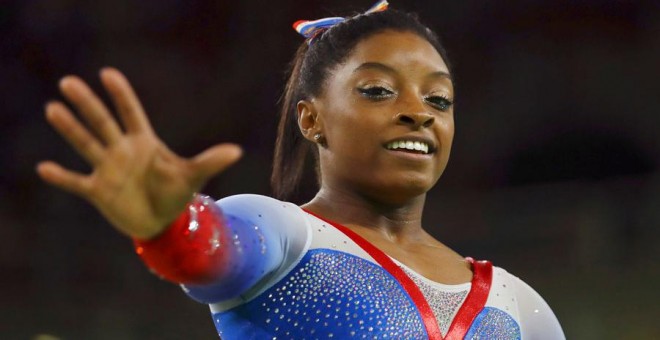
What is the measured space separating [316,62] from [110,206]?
0.98 m

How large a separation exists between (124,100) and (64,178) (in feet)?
0.40

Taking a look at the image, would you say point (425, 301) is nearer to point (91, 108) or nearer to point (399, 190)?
point (399, 190)

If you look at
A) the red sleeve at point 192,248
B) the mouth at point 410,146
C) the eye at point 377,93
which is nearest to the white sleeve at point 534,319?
the mouth at point 410,146

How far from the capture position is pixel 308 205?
2049mm

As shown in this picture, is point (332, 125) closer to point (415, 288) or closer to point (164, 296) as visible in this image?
point (415, 288)

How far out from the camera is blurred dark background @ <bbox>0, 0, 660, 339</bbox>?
4203 mm

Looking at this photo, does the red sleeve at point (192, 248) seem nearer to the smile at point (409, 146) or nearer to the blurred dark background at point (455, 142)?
the smile at point (409, 146)

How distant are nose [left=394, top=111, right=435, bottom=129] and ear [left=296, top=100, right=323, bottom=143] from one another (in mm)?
203

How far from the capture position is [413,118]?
6.40ft

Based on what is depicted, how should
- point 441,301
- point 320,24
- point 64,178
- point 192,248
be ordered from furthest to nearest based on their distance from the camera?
1. point 320,24
2. point 441,301
3. point 192,248
4. point 64,178

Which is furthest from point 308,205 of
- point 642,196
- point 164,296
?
point 642,196

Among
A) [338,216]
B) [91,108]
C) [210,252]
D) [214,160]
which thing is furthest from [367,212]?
[91,108]

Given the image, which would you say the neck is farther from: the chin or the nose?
the nose

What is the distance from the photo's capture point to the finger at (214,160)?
1.27m
